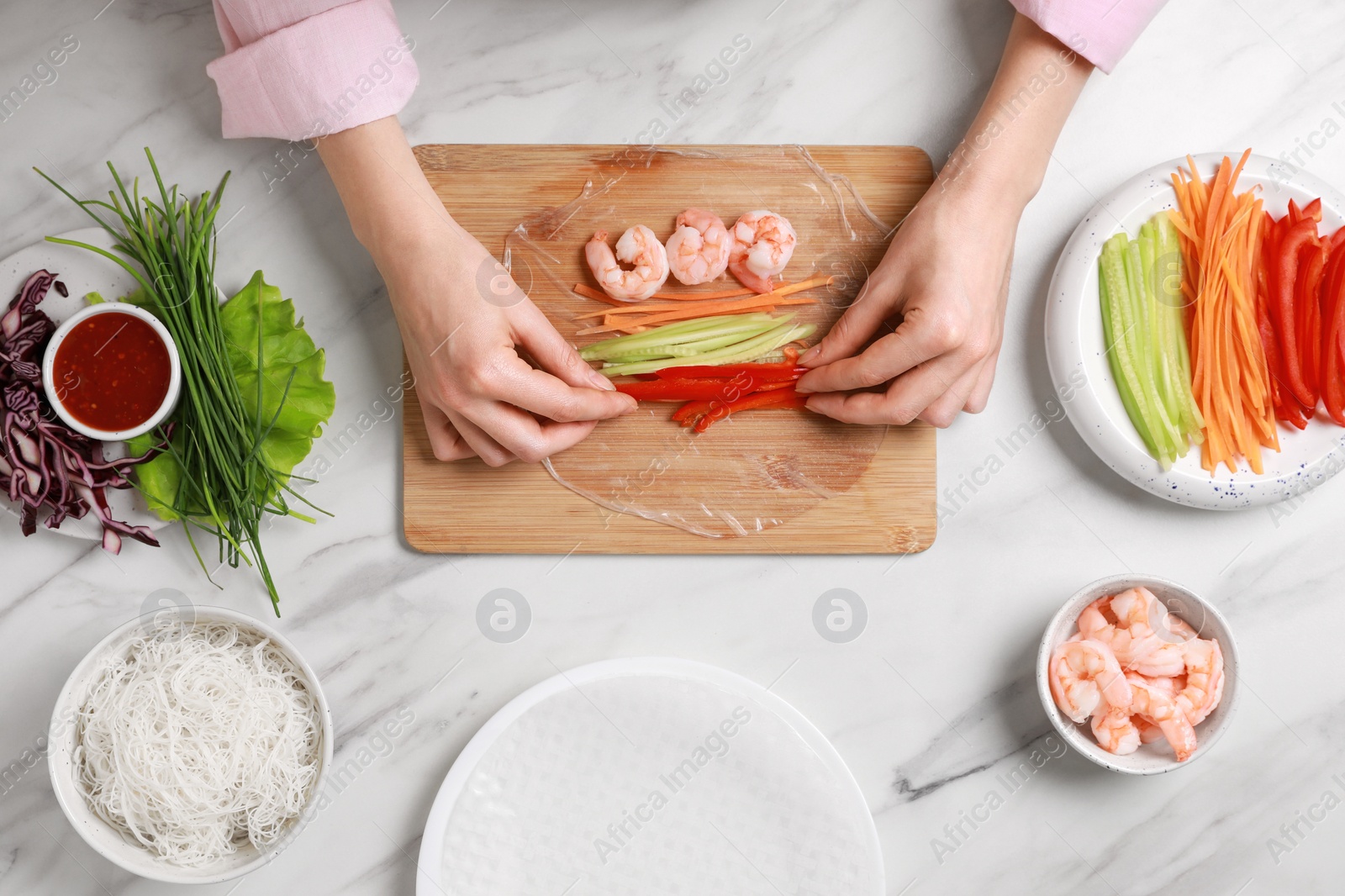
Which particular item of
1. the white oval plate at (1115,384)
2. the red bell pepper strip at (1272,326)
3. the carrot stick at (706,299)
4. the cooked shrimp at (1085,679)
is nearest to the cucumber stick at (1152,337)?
the white oval plate at (1115,384)

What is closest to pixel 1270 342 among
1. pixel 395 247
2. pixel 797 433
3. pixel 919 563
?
pixel 919 563

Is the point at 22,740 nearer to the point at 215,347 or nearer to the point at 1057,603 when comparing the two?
the point at 215,347

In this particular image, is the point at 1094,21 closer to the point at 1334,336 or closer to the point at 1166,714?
the point at 1334,336

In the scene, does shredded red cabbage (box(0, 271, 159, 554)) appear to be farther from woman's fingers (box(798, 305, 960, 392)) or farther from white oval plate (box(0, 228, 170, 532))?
woman's fingers (box(798, 305, 960, 392))

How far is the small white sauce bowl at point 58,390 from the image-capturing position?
1.30 metres

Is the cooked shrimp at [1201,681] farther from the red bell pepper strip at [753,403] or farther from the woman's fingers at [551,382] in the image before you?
the woman's fingers at [551,382]

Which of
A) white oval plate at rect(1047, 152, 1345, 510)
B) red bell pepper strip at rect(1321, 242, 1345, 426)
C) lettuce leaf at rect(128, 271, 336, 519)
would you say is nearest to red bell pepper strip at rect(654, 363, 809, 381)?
white oval plate at rect(1047, 152, 1345, 510)

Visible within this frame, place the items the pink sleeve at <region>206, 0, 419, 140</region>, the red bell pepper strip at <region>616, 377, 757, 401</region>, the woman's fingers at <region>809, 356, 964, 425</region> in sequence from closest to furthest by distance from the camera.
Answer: the pink sleeve at <region>206, 0, 419, 140</region>, the woman's fingers at <region>809, 356, 964, 425</region>, the red bell pepper strip at <region>616, 377, 757, 401</region>

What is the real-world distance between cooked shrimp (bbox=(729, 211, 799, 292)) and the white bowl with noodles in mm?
985

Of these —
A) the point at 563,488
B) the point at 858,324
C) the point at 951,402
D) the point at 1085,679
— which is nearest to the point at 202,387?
the point at 563,488

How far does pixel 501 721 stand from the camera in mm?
1423

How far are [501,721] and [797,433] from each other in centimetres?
71

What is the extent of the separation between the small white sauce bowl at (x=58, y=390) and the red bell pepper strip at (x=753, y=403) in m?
0.85

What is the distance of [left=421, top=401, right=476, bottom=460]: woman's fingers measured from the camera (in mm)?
1389
